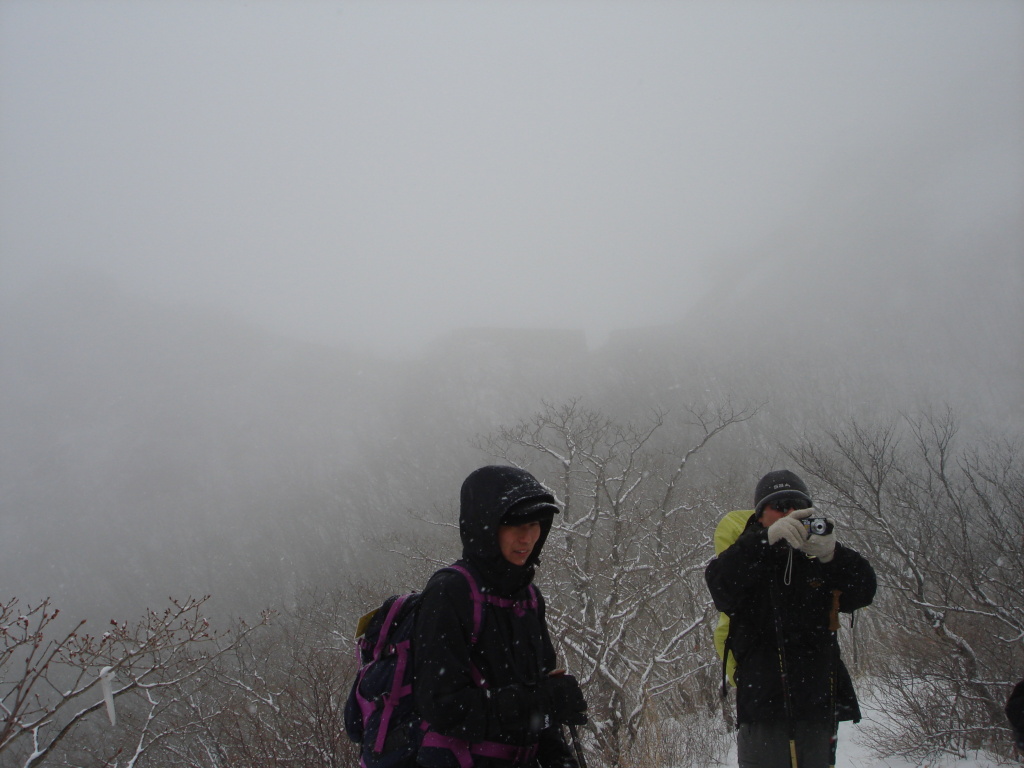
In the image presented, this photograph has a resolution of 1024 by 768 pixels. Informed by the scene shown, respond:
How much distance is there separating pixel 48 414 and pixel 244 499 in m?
22.6

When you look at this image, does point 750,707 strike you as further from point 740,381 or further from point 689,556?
point 740,381

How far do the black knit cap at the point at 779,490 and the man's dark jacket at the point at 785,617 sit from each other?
234 mm

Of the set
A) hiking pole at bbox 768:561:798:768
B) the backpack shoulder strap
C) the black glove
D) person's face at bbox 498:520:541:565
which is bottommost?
hiking pole at bbox 768:561:798:768

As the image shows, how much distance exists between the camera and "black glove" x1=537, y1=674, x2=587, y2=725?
1.88m

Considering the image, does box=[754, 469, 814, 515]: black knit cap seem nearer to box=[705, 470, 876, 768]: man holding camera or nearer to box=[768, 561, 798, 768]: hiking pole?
box=[705, 470, 876, 768]: man holding camera

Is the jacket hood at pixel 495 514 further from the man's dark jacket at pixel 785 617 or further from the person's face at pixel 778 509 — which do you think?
the person's face at pixel 778 509

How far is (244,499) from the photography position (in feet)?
110

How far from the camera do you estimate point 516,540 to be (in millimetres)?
2055

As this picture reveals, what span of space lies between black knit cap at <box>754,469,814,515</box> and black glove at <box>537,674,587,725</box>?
1492mm

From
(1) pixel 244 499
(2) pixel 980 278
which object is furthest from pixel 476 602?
(2) pixel 980 278

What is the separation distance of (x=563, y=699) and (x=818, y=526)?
4.98 ft

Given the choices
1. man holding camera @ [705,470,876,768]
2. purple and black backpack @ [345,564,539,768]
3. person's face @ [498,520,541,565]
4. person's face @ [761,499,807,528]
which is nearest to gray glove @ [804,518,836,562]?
man holding camera @ [705,470,876,768]

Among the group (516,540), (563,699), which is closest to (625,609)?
(563,699)

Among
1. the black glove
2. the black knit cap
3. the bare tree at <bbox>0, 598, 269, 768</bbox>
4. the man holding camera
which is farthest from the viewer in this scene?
the bare tree at <bbox>0, 598, 269, 768</bbox>
